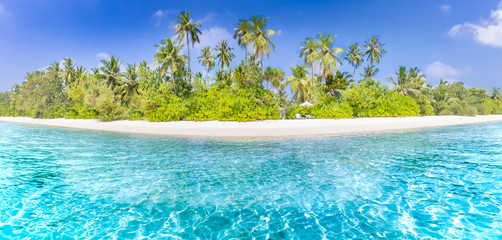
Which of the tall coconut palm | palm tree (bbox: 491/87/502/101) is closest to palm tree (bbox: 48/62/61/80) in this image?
the tall coconut palm

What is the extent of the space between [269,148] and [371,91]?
2543 cm

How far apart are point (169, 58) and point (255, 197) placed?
29945 millimetres

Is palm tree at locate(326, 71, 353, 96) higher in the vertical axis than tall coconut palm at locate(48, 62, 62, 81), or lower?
lower

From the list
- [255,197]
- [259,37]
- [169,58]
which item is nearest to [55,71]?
[169,58]

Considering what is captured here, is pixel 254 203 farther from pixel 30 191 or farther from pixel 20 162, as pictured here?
pixel 20 162

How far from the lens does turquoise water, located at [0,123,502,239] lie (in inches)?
185

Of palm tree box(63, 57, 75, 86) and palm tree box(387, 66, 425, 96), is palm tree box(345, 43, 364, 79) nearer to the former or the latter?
palm tree box(387, 66, 425, 96)

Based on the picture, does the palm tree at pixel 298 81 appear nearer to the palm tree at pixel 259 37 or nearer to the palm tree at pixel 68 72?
the palm tree at pixel 259 37

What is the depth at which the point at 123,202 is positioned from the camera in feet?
19.9

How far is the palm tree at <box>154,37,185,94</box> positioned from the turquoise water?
22692 mm

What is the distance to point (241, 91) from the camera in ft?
88.9

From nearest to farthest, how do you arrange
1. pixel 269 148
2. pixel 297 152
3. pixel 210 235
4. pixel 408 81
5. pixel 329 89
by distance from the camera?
pixel 210 235, pixel 297 152, pixel 269 148, pixel 329 89, pixel 408 81

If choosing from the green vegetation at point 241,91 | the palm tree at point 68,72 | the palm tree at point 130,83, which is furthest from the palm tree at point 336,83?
the palm tree at point 68,72

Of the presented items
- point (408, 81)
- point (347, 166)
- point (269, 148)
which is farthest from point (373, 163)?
point (408, 81)
